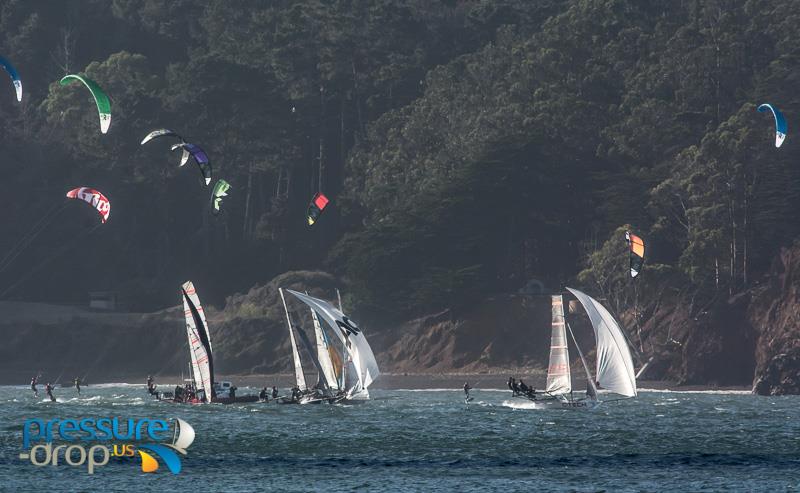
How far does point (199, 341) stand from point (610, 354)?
19.3 metres

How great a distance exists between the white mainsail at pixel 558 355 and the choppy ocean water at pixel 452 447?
1.57 meters

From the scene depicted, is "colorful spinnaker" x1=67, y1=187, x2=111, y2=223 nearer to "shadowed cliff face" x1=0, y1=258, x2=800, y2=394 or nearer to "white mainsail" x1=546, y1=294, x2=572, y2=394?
"white mainsail" x1=546, y1=294, x2=572, y2=394

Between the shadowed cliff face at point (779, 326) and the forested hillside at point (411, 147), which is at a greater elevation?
the forested hillside at point (411, 147)

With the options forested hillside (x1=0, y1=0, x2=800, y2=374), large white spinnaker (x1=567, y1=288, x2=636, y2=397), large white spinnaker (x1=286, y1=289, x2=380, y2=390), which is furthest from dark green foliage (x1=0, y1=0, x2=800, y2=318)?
large white spinnaker (x1=286, y1=289, x2=380, y2=390)

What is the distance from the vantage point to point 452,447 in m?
69.2

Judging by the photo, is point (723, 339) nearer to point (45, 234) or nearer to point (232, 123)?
point (232, 123)

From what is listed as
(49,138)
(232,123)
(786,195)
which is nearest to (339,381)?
(786,195)

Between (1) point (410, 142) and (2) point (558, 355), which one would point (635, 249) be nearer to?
(2) point (558, 355)

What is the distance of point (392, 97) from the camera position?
142 m

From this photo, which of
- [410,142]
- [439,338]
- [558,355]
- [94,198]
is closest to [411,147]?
[410,142]

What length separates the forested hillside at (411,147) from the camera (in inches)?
4412

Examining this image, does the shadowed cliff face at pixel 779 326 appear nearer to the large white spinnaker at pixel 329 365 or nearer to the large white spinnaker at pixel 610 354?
the large white spinnaker at pixel 610 354

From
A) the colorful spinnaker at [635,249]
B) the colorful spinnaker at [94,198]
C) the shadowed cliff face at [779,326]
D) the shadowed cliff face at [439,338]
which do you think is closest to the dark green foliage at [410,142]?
the shadowed cliff face at [439,338]

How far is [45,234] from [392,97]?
29.3m
